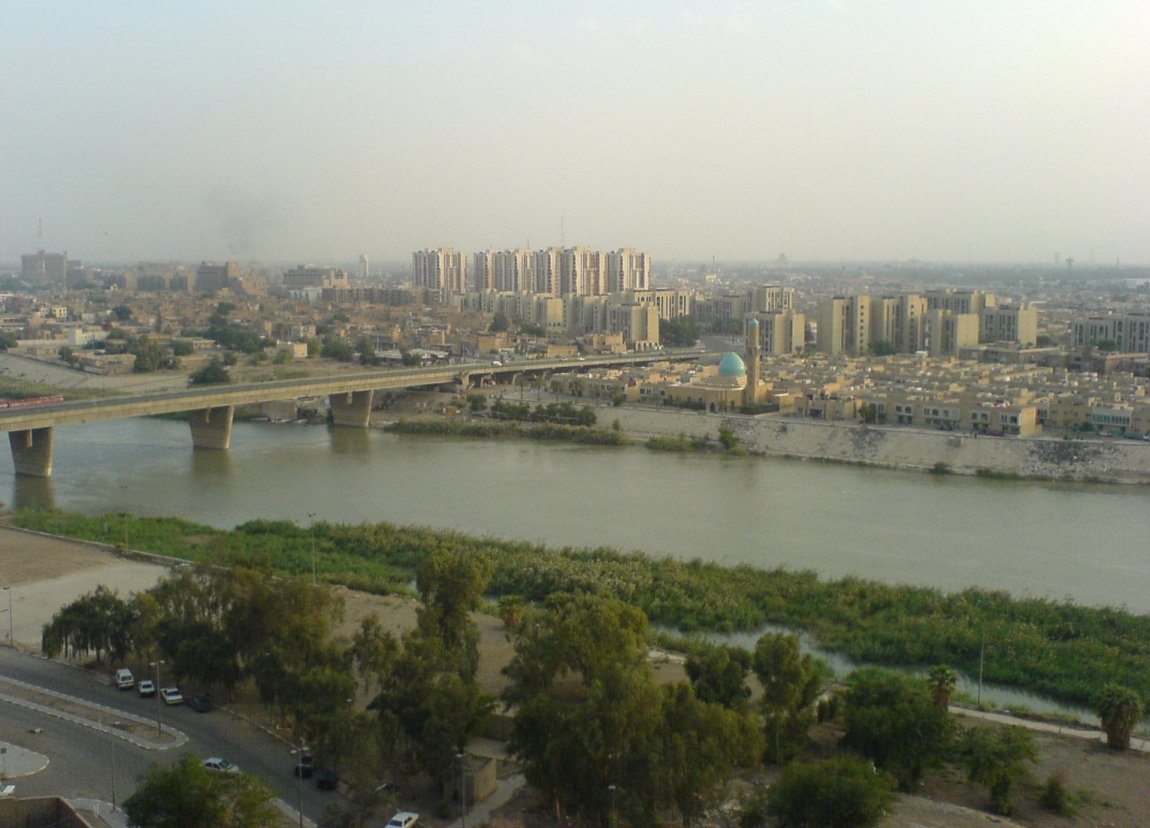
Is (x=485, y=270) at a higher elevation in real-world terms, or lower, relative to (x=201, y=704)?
higher

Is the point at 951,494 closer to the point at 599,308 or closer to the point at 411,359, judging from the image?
the point at 411,359

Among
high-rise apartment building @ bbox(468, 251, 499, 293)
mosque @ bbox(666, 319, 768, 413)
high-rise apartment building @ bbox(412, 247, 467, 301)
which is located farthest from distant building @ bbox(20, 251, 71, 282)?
mosque @ bbox(666, 319, 768, 413)

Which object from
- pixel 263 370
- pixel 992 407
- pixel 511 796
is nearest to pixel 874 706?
pixel 511 796

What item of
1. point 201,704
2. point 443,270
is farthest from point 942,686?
point 443,270

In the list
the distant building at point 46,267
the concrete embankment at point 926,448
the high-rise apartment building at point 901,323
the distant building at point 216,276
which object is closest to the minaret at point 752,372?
the concrete embankment at point 926,448

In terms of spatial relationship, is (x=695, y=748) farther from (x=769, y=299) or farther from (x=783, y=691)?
(x=769, y=299)

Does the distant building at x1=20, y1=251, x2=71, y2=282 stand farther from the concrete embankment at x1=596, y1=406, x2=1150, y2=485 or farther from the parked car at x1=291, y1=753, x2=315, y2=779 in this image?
the parked car at x1=291, y1=753, x2=315, y2=779
